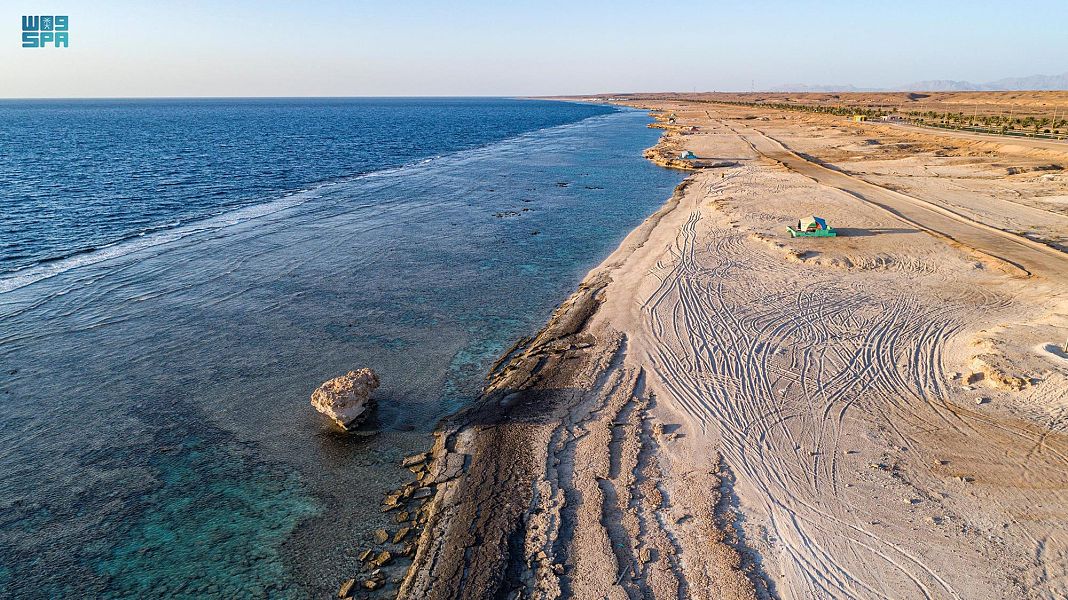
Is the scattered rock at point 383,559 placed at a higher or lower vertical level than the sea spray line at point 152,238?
lower

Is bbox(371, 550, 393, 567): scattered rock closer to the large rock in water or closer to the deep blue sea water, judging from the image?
the deep blue sea water

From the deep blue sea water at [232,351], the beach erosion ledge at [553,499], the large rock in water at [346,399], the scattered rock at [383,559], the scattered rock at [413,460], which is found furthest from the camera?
the large rock in water at [346,399]

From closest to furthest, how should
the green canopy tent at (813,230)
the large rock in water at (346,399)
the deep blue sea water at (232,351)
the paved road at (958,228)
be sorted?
1. the deep blue sea water at (232,351)
2. the large rock in water at (346,399)
3. the paved road at (958,228)
4. the green canopy tent at (813,230)

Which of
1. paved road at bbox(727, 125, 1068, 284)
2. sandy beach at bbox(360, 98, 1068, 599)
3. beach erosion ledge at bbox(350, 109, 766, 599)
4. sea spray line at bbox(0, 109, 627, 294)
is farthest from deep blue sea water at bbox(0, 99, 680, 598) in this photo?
paved road at bbox(727, 125, 1068, 284)

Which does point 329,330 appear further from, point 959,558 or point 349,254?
point 959,558

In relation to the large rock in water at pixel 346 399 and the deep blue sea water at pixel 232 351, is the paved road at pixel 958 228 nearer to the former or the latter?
the deep blue sea water at pixel 232 351

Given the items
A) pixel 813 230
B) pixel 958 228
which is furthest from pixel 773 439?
pixel 958 228

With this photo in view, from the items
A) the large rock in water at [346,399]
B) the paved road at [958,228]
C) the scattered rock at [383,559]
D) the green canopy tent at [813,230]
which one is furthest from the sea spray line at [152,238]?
the paved road at [958,228]
